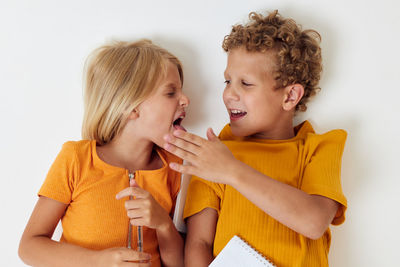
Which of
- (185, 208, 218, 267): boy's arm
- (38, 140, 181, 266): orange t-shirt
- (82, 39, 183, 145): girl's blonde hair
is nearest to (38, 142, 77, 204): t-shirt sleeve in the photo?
(38, 140, 181, 266): orange t-shirt

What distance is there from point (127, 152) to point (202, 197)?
0.28 meters

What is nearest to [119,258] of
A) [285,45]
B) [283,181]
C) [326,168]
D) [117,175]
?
[117,175]

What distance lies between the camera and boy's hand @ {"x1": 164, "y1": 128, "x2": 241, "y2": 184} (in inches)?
38.3

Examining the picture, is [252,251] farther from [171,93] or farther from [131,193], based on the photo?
[171,93]

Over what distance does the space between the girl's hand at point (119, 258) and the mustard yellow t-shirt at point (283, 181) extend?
0.22 metres

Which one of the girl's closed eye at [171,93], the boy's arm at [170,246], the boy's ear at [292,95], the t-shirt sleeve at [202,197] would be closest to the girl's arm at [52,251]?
the boy's arm at [170,246]

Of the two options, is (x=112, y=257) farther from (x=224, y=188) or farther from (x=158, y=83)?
(x=158, y=83)

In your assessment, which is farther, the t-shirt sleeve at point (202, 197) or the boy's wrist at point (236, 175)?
the t-shirt sleeve at point (202, 197)

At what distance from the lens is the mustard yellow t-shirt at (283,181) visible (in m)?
1.06

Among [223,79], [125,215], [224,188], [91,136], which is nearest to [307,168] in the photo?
[224,188]

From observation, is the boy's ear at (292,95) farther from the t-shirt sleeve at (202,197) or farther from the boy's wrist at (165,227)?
the boy's wrist at (165,227)

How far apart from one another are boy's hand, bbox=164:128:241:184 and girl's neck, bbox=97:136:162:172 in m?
0.27

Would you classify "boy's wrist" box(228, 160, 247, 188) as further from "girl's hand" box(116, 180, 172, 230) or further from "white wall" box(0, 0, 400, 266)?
"white wall" box(0, 0, 400, 266)

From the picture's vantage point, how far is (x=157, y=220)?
1076mm
